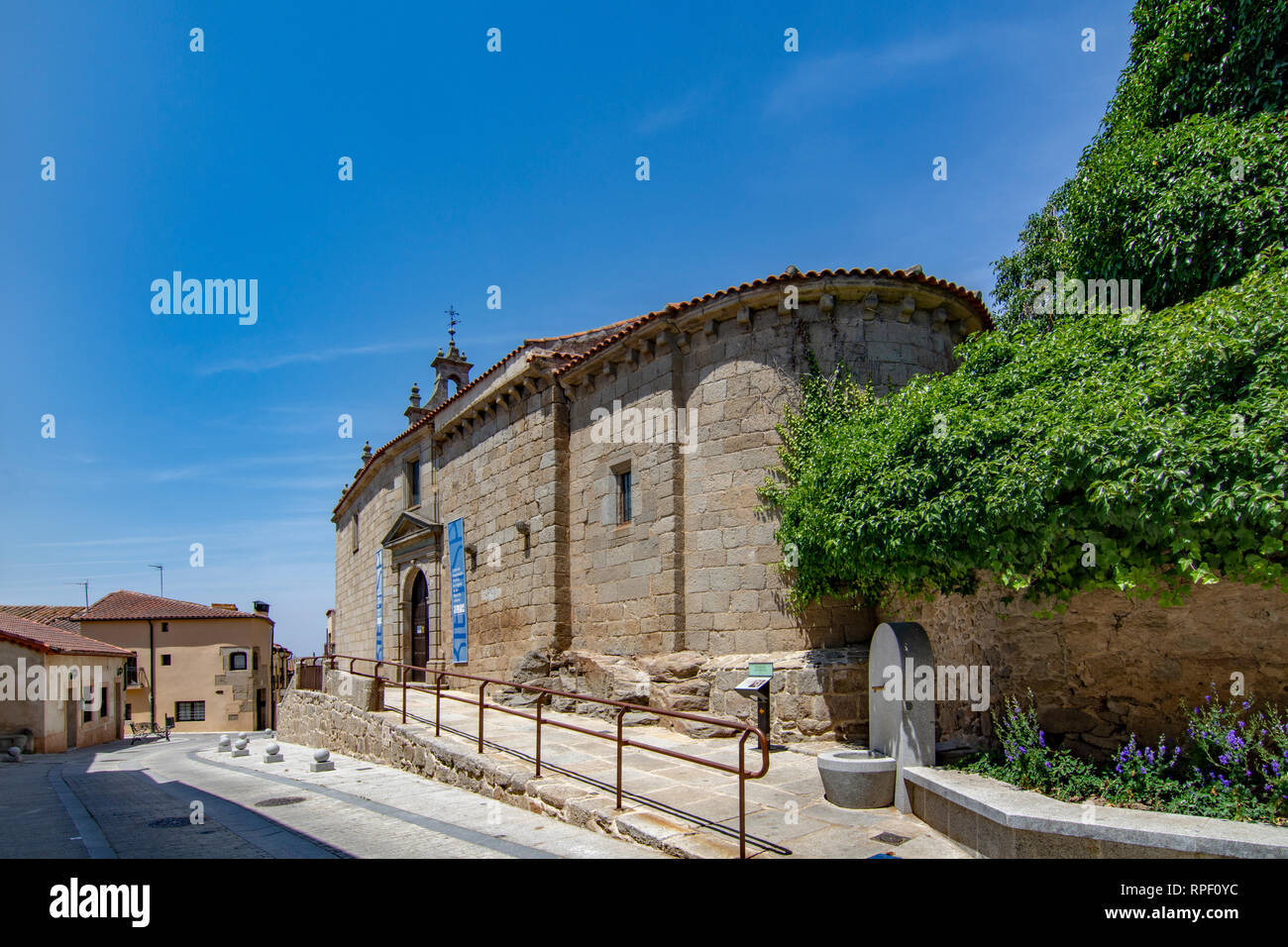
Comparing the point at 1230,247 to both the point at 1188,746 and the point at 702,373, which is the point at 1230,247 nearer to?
the point at 1188,746

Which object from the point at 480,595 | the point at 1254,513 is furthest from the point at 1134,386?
the point at 480,595

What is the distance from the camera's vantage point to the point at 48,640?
20922mm

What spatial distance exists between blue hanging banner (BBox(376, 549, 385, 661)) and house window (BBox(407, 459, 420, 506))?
2188 millimetres

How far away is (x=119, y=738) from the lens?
2731 centimetres

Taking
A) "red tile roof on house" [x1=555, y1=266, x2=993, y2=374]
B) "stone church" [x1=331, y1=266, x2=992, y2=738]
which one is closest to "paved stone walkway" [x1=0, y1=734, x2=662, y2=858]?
"stone church" [x1=331, y1=266, x2=992, y2=738]

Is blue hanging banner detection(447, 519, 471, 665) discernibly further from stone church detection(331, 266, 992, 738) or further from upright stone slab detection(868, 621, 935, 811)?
upright stone slab detection(868, 621, 935, 811)

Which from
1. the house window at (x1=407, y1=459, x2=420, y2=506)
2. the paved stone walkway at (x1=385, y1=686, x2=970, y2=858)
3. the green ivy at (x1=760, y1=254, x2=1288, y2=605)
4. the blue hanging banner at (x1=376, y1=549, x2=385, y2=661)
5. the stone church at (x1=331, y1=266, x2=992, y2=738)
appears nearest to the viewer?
the green ivy at (x1=760, y1=254, x2=1288, y2=605)

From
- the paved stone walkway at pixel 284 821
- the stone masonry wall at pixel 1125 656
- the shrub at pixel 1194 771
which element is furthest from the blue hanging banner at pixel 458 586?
the shrub at pixel 1194 771

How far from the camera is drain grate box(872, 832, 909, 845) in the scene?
557 centimetres

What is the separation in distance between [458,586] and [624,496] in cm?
614

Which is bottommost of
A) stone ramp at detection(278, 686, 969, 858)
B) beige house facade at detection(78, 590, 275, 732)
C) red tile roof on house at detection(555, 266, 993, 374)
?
beige house facade at detection(78, 590, 275, 732)

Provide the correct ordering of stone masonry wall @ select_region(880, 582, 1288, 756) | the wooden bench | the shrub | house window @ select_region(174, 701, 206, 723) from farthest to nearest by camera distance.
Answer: house window @ select_region(174, 701, 206, 723) < the wooden bench < stone masonry wall @ select_region(880, 582, 1288, 756) < the shrub

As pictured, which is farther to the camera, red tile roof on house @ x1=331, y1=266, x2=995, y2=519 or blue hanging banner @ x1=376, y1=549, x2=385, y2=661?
blue hanging banner @ x1=376, y1=549, x2=385, y2=661

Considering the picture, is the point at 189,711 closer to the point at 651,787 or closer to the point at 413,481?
the point at 413,481
